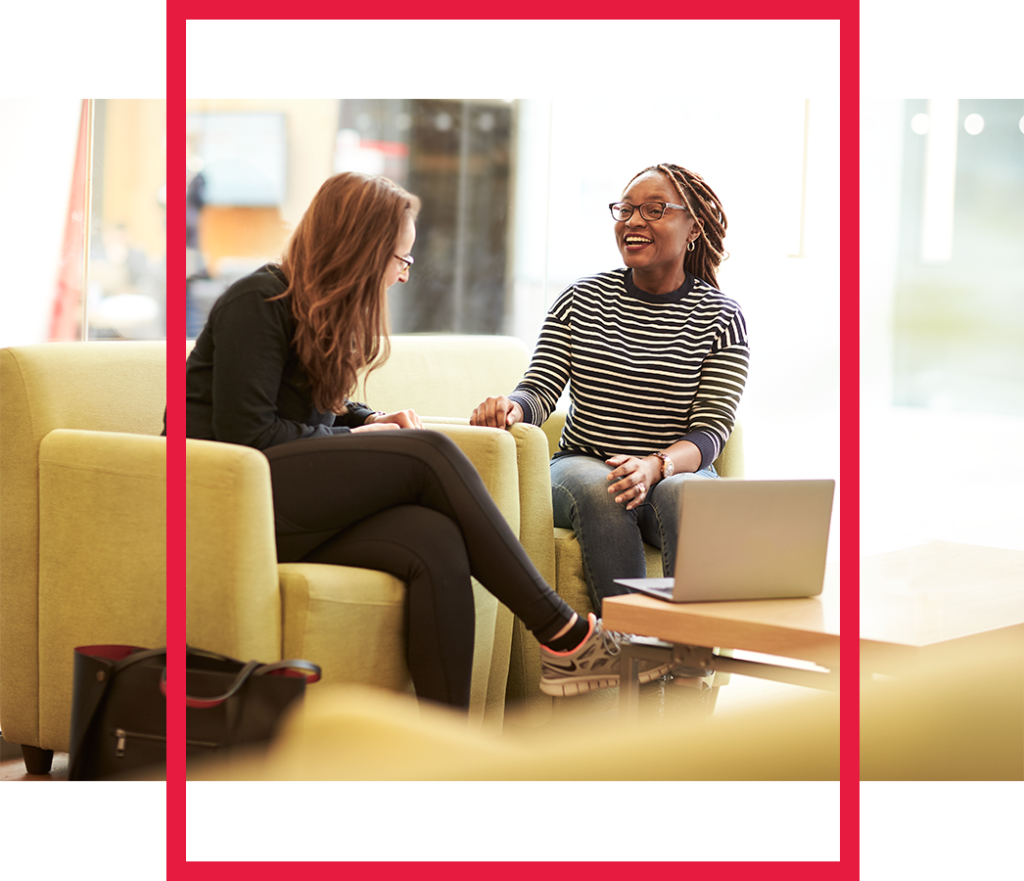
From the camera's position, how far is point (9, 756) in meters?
1.90

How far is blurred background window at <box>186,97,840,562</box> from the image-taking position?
4.24 metres

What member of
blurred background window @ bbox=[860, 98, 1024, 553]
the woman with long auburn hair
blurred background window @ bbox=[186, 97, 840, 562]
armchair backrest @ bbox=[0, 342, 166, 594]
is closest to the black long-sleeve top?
the woman with long auburn hair

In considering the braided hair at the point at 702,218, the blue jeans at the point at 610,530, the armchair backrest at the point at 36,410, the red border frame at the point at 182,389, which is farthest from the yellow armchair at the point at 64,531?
the braided hair at the point at 702,218

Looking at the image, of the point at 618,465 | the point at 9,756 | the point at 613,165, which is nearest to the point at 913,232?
the point at 613,165

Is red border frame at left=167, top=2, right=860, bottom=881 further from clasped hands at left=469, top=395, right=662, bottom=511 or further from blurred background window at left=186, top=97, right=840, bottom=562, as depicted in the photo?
blurred background window at left=186, top=97, right=840, bottom=562

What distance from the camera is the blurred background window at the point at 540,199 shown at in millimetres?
4238

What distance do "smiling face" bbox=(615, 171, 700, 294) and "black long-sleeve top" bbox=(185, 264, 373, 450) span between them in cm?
80

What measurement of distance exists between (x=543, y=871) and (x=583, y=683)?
0.96 metres

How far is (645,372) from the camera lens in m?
2.23

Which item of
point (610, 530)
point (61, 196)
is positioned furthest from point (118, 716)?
point (61, 196)

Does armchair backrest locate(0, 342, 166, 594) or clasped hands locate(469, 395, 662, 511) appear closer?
armchair backrest locate(0, 342, 166, 594)

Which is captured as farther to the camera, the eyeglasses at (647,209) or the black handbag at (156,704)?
the eyeglasses at (647,209)

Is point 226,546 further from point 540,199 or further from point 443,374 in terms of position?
point 540,199

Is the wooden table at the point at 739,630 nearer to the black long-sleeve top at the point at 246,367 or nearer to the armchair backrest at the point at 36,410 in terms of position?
the black long-sleeve top at the point at 246,367
